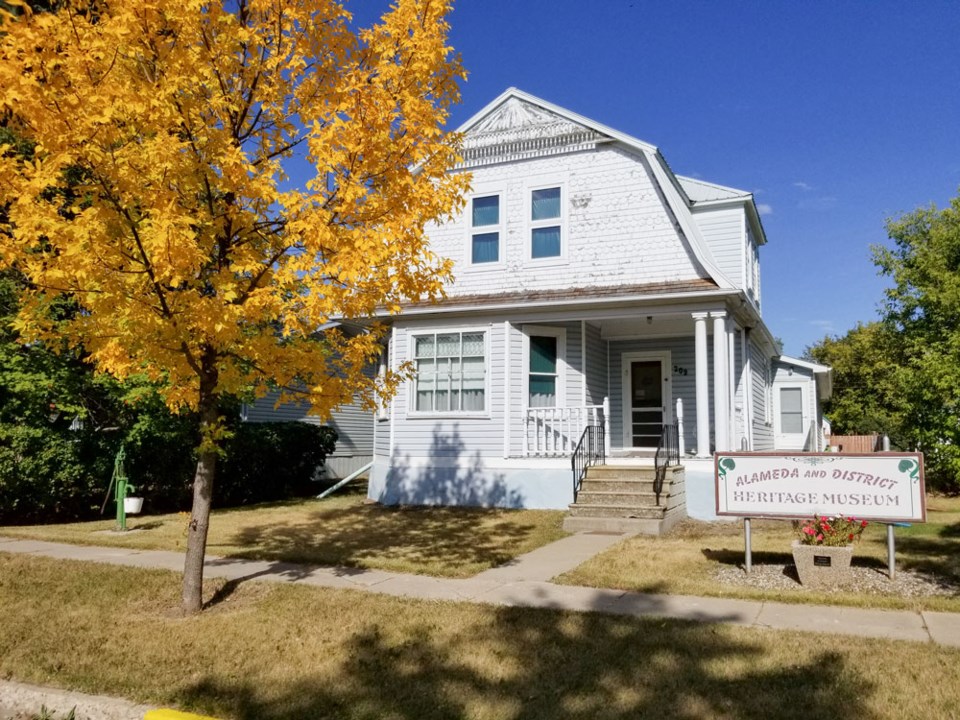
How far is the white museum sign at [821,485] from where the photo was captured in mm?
7734

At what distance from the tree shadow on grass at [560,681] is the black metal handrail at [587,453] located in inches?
298

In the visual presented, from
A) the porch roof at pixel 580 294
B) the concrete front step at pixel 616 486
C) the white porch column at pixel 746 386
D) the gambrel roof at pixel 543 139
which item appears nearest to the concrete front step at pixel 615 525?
the concrete front step at pixel 616 486

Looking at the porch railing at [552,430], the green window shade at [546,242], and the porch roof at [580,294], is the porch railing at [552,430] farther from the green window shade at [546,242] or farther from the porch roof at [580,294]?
Answer: the green window shade at [546,242]

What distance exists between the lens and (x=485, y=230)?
52.0 feet

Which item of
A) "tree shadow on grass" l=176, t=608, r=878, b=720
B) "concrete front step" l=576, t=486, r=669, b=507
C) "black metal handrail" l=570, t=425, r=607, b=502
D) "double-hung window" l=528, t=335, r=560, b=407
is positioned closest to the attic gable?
"double-hung window" l=528, t=335, r=560, b=407

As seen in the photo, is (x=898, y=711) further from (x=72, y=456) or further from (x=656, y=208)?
(x=72, y=456)

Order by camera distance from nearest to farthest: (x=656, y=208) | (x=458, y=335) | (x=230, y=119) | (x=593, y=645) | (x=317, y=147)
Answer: (x=593, y=645)
(x=317, y=147)
(x=230, y=119)
(x=656, y=208)
(x=458, y=335)

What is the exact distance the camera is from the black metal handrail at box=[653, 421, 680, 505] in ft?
41.4

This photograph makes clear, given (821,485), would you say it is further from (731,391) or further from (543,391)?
(543,391)

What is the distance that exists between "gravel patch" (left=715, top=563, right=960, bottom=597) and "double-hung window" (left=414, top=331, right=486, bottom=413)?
7.78m

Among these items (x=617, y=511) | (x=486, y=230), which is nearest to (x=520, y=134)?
(x=486, y=230)

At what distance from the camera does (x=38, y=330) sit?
21.6 ft

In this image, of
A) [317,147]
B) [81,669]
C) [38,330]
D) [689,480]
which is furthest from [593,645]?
[689,480]

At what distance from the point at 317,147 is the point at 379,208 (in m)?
0.76
